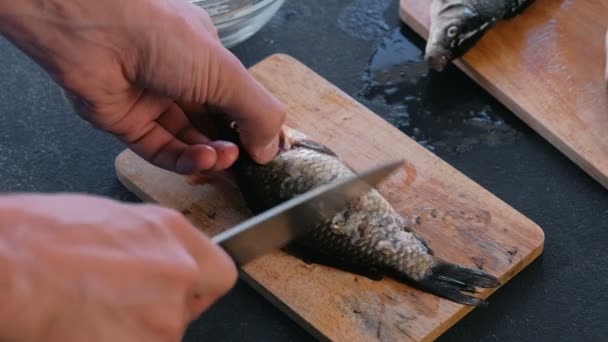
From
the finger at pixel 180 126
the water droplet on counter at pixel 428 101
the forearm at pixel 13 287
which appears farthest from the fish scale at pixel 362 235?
the forearm at pixel 13 287

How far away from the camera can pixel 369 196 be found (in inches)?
62.8

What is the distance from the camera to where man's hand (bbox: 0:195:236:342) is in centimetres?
89

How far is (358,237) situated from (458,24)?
58 cm

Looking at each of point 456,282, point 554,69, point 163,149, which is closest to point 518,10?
point 554,69

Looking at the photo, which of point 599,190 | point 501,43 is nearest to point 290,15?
point 501,43

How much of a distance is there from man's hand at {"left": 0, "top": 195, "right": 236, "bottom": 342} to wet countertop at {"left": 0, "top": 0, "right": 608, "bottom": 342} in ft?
1.98

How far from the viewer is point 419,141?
1838 millimetres

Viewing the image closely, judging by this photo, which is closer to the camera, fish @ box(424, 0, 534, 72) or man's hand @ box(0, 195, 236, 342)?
man's hand @ box(0, 195, 236, 342)

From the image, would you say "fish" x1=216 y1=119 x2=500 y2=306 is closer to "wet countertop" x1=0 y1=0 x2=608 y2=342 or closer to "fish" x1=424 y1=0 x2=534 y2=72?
"wet countertop" x1=0 y1=0 x2=608 y2=342

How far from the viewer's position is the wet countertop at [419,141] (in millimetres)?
1570

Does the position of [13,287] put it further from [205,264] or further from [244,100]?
[244,100]

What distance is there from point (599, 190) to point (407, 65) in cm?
48

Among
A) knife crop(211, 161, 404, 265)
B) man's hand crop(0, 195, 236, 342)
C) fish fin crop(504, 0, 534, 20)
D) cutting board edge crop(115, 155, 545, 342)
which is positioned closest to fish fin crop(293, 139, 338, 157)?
knife crop(211, 161, 404, 265)

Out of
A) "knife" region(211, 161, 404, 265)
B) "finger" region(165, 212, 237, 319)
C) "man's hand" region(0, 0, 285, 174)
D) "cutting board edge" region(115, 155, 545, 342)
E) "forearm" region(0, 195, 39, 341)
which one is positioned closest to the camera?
"forearm" region(0, 195, 39, 341)
